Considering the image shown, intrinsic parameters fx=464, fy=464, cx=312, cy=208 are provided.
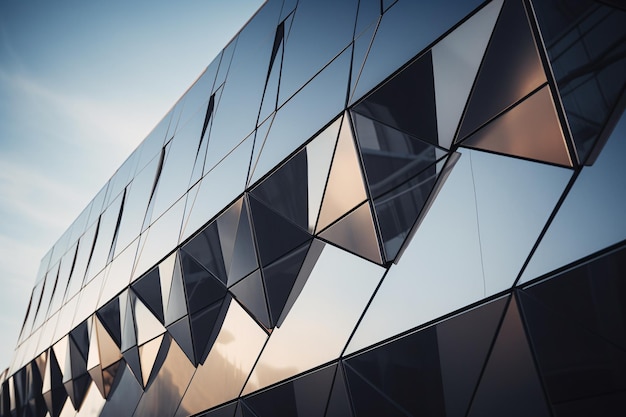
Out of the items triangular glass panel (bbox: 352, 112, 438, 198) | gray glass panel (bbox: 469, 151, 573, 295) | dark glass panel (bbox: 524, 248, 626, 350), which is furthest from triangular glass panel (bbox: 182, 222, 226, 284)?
dark glass panel (bbox: 524, 248, 626, 350)

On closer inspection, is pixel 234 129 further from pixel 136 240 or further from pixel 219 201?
pixel 136 240

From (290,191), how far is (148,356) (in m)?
6.11

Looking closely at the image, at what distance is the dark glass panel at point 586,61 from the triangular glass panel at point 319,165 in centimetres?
361

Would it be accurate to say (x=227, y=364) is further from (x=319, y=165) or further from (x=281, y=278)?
(x=319, y=165)

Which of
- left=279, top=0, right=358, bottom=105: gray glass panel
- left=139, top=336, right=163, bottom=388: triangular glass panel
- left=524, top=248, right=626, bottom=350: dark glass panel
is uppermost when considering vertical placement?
left=279, top=0, right=358, bottom=105: gray glass panel

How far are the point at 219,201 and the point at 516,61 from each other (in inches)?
278

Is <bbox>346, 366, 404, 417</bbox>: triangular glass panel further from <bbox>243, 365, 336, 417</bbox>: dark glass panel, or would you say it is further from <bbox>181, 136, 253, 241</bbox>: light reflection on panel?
<bbox>181, 136, 253, 241</bbox>: light reflection on panel

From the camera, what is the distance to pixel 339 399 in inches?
234

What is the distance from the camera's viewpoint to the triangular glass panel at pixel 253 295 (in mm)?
8146

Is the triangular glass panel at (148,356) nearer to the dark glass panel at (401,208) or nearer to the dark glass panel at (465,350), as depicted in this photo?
the dark glass panel at (401,208)

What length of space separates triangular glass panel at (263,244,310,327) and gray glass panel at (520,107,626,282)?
4.07m

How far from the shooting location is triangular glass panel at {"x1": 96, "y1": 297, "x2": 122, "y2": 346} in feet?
43.8

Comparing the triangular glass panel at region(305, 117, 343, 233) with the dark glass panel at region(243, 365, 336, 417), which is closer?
the dark glass panel at region(243, 365, 336, 417)

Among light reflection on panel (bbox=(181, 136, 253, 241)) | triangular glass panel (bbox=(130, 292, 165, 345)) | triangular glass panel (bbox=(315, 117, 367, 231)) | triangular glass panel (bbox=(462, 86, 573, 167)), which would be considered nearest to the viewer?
triangular glass panel (bbox=(462, 86, 573, 167))
